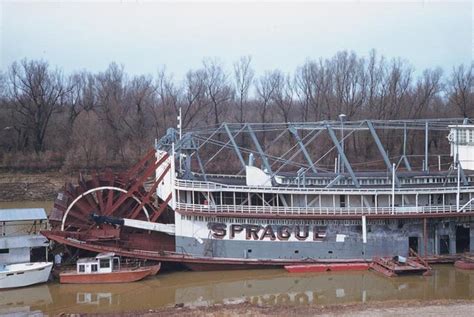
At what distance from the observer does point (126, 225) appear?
25.0m

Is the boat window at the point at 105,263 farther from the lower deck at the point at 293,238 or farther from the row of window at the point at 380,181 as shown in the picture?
the row of window at the point at 380,181

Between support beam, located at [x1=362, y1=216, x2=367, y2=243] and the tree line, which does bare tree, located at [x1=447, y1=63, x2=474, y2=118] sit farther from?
support beam, located at [x1=362, y1=216, x2=367, y2=243]

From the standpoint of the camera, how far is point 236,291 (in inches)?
913

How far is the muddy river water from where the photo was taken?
2164 centimetres

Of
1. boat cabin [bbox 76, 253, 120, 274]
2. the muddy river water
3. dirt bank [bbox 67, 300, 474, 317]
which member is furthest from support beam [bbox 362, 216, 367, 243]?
boat cabin [bbox 76, 253, 120, 274]

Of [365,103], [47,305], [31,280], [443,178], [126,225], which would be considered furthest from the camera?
[365,103]

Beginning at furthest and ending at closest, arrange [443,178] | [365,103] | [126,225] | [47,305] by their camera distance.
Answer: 1. [365,103]
2. [443,178]
3. [126,225]
4. [47,305]

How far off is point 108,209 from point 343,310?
11.6m

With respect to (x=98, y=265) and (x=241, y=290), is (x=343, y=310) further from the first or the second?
(x=98, y=265)

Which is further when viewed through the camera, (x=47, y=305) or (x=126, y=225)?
(x=126, y=225)

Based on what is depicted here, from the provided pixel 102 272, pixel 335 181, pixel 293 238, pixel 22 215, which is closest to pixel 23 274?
pixel 102 272

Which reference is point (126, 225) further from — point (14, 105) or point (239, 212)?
point (14, 105)

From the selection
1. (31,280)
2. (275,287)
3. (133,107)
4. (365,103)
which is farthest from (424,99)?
(31,280)

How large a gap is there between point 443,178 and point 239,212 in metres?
11.1
